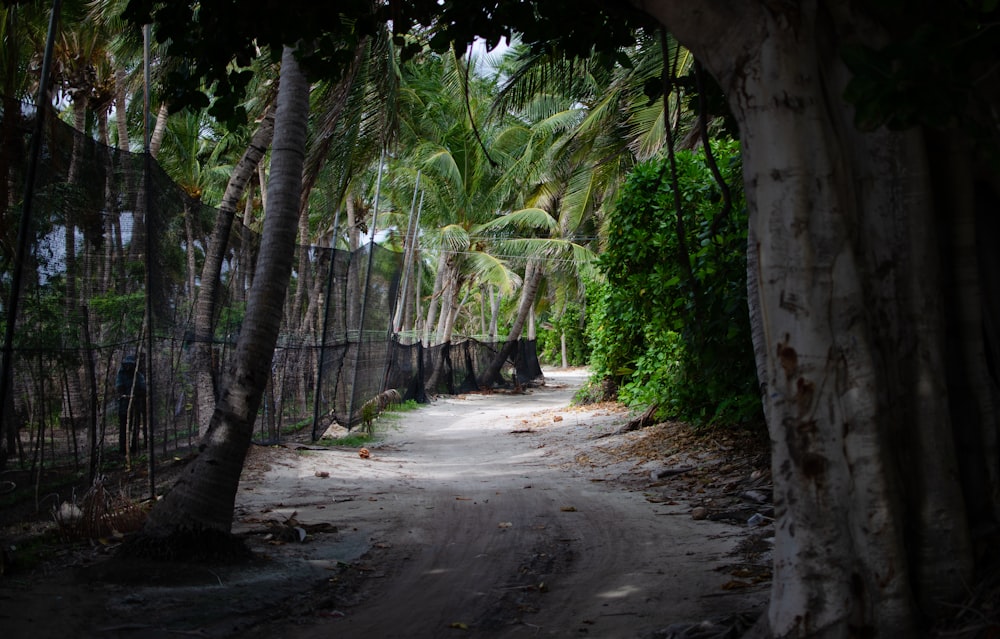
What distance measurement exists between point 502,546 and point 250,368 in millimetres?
2327

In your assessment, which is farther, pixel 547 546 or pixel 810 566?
pixel 547 546

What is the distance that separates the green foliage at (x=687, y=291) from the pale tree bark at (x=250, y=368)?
336cm

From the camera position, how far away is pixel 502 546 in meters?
6.59

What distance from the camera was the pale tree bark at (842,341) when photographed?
10.3 ft

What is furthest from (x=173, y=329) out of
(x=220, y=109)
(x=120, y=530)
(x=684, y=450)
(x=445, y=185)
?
(x=445, y=185)

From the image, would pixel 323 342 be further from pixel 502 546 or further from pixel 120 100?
pixel 120 100

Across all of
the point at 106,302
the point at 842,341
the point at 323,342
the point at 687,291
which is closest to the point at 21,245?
the point at 106,302

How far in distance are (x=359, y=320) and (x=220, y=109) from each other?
357 inches

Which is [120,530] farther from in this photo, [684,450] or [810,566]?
[684,450]

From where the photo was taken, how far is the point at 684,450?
1026cm

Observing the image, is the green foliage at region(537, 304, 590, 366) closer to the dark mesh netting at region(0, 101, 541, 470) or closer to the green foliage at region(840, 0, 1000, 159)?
the dark mesh netting at region(0, 101, 541, 470)

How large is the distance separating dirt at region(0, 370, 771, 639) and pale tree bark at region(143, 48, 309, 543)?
0.39m

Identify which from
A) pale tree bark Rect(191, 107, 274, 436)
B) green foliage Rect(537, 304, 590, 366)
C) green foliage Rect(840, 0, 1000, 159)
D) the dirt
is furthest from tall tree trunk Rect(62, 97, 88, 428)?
green foliage Rect(537, 304, 590, 366)

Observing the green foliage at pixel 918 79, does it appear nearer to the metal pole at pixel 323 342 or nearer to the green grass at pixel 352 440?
the metal pole at pixel 323 342
